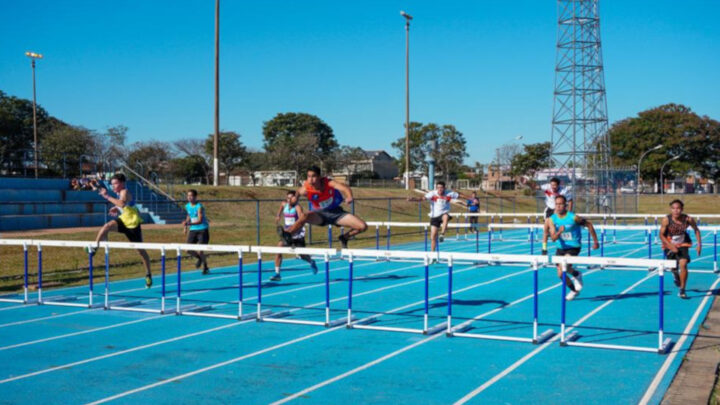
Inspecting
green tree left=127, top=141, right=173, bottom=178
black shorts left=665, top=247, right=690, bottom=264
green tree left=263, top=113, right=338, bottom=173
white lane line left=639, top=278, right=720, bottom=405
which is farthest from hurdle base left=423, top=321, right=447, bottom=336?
green tree left=263, top=113, right=338, bottom=173

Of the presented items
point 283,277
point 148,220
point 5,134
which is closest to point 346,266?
point 283,277

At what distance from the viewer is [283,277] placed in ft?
48.8

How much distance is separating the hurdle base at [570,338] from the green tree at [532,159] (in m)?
74.1

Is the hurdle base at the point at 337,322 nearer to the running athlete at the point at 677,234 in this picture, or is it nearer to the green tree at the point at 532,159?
the running athlete at the point at 677,234

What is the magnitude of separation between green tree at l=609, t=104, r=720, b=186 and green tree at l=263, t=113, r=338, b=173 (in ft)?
115

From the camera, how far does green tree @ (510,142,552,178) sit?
266ft

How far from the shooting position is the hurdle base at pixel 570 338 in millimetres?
7984

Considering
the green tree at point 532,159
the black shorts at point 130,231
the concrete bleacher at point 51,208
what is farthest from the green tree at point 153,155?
the black shorts at point 130,231

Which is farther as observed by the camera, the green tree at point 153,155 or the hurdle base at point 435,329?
the green tree at point 153,155

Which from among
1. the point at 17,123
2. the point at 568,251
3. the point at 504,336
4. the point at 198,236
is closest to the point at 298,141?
the point at 17,123

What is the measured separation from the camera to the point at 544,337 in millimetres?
8320

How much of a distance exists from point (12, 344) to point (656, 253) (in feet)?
57.9

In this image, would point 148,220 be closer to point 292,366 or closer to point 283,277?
point 283,277

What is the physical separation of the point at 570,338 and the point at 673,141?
7674cm
